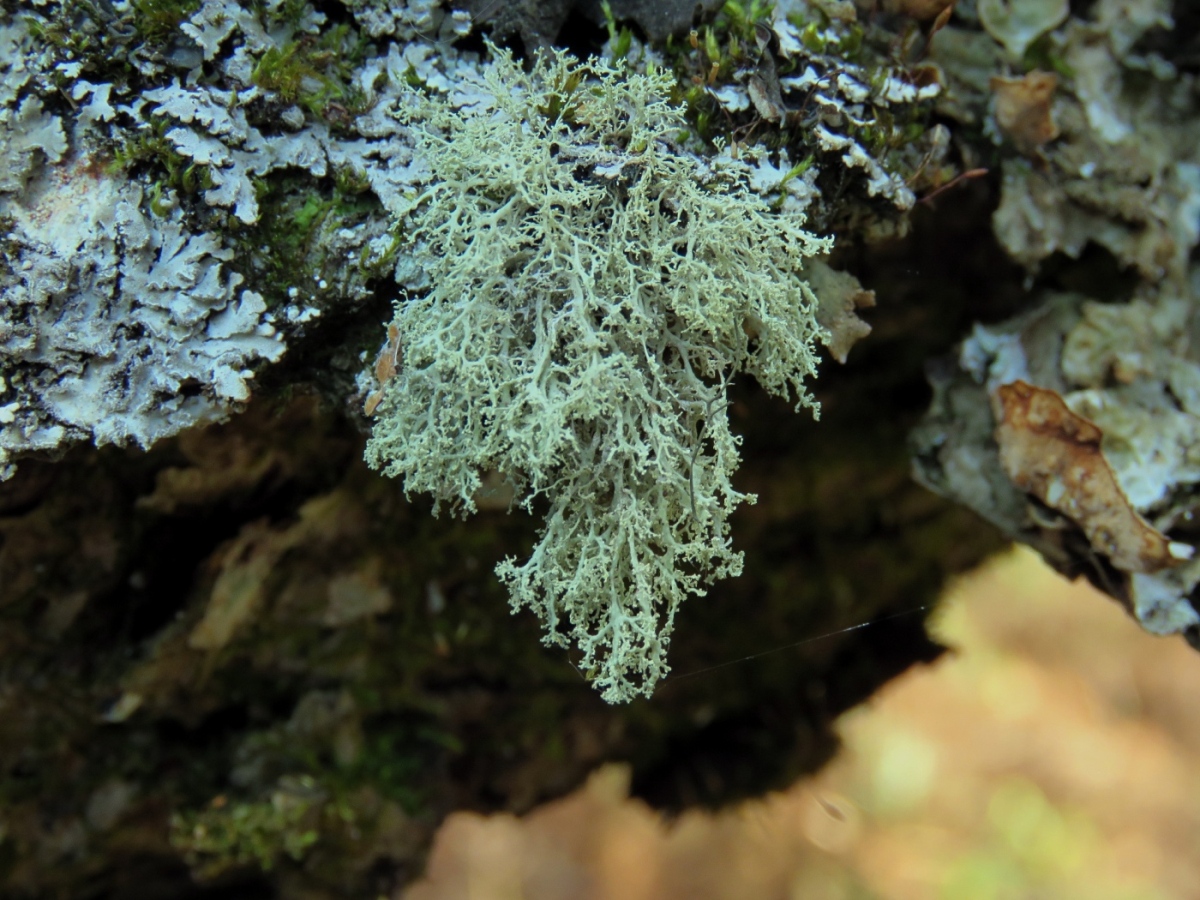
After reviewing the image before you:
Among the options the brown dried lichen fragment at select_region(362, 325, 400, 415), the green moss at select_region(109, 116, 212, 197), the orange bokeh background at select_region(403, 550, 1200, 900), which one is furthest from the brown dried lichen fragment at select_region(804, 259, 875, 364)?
the orange bokeh background at select_region(403, 550, 1200, 900)

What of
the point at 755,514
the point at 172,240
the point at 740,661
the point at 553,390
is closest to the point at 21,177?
the point at 172,240

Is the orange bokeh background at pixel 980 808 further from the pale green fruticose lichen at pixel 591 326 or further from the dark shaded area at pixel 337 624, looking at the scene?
the pale green fruticose lichen at pixel 591 326

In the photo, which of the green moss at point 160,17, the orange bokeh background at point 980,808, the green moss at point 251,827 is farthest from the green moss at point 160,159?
the orange bokeh background at point 980,808

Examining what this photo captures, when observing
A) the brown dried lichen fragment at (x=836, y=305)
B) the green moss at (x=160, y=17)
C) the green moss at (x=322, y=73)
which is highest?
the green moss at (x=160, y=17)

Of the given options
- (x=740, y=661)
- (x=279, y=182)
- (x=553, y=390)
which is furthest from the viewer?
(x=740, y=661)

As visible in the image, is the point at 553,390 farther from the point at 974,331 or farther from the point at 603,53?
the point at 974,331

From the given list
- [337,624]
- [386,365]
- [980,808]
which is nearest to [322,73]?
[386,365]
